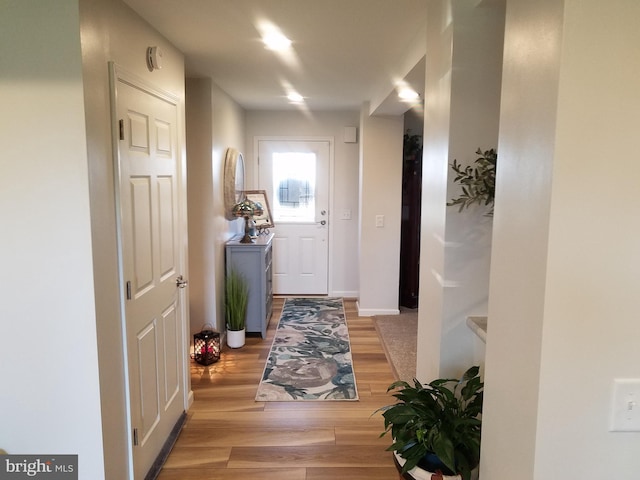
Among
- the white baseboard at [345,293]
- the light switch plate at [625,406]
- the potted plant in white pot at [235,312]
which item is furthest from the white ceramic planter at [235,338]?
the light switch plate at [625,406]

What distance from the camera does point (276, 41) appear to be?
2693mm

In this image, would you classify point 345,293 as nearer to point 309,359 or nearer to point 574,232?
point 309,359

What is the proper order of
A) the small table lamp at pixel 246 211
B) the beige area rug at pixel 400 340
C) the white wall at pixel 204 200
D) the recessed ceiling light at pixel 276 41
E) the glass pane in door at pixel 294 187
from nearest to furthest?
the recessed ceiling light at pixel 276 41
the beige area rug at pixel 400 340
the white wall at pixel 204 200
the small table lamp at pixel 246 211
the glass pane in door at pixel 294 187

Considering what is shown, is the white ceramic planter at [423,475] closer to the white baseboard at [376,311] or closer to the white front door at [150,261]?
the white front door at [150,261]

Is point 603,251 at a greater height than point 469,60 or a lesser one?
lesser

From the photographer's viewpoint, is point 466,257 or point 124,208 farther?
point 124,208

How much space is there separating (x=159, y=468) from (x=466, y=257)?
196 cm

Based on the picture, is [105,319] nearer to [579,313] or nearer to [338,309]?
[579,313]

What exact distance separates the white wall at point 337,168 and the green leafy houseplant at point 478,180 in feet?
13.3

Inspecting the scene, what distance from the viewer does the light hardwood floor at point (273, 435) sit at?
2.44 meters

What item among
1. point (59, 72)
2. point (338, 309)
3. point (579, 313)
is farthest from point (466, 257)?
point (338, 309)

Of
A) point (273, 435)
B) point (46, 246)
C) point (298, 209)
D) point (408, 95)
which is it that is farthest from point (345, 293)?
point (46, 246)

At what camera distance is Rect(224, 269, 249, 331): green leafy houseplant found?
4.16m

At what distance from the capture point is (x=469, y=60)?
172cm
